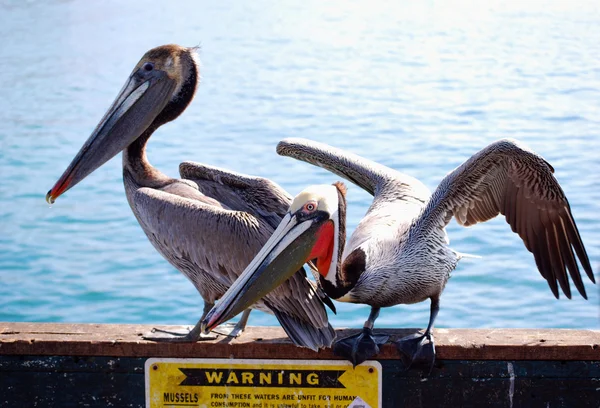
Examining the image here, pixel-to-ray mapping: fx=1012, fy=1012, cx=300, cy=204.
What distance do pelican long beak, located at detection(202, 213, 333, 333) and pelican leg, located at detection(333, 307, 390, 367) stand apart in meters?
0.31

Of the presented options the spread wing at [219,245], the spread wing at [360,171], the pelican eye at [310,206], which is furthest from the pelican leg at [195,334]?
the spread wing at [360,171]

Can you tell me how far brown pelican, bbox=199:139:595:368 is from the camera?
3.37m

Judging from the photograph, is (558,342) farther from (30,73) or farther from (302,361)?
(30,73)

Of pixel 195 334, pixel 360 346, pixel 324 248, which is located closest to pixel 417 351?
pixel 360 346

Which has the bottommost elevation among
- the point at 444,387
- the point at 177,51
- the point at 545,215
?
the point at 444,387

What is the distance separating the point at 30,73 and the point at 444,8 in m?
7.56

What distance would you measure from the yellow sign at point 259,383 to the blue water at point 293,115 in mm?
3601

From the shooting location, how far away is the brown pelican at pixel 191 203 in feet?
11.5

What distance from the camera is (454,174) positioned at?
A: 12.2 feet

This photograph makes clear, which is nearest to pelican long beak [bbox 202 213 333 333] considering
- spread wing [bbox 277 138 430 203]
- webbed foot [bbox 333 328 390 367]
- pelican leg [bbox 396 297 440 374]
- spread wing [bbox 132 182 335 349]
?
spread wing [bbox 132 182 335 349]

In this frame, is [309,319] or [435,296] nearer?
[309,319]

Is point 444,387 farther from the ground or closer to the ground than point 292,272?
closer to the ground

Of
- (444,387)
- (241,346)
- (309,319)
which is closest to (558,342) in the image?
(444,387)

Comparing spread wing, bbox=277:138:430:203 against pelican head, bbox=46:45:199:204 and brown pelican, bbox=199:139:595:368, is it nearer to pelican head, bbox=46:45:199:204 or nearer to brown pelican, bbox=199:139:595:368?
brown pelican, bbox=199:139:595:368
